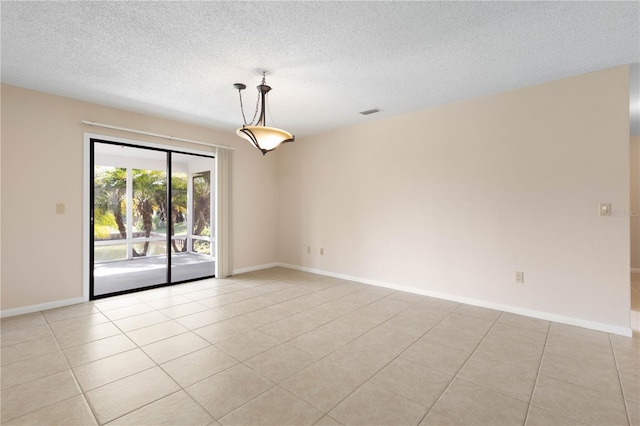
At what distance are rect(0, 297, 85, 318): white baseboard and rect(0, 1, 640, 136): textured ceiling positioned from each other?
254 cm

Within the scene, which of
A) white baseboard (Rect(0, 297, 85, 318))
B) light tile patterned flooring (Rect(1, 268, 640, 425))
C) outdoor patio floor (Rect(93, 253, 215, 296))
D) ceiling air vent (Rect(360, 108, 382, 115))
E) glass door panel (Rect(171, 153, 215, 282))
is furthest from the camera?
glass door panel (Rect(171, 153, 215, 282))

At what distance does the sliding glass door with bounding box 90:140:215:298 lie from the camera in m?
4.80

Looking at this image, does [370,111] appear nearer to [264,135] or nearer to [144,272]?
[264,135]

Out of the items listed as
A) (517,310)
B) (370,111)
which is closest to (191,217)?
(370,111)

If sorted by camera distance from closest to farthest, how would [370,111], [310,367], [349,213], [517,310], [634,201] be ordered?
[310,367] → [517,310] → [370,111] → [349,213] → [634,201]

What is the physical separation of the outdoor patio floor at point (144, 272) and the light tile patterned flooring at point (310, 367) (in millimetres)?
1106

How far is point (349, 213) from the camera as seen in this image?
5.06 meters

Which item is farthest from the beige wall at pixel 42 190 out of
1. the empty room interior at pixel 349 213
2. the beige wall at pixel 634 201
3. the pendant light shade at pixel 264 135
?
the beige wall at pixel 634 201

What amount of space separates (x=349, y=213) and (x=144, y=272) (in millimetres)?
4035

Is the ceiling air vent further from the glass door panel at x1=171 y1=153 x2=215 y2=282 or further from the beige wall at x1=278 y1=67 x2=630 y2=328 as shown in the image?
the glass door panel at x1=171 y1=153 x2=215 y2=282

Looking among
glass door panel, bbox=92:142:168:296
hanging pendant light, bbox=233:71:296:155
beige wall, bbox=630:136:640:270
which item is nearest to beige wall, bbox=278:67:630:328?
hanging pendant light, bbox=233:71:296:155

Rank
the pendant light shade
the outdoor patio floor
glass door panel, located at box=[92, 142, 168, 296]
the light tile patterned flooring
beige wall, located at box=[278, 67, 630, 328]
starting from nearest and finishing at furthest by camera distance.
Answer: the light tile patterned flooring, the pendant light shade, beige wall, located at box=[278, 67, 630, 328], the outdoor patio floor, glass door panel, located at box=[92, 142, 168, 296]

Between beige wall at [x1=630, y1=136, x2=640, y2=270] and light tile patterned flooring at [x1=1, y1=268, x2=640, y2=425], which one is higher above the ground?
beige wall at [x1=630, y1=136, x2=640, y2=270]

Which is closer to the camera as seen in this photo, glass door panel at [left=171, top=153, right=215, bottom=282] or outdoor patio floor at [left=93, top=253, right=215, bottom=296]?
outdoor patio floor at [left=93, top=253, right=215, bottom=296]
